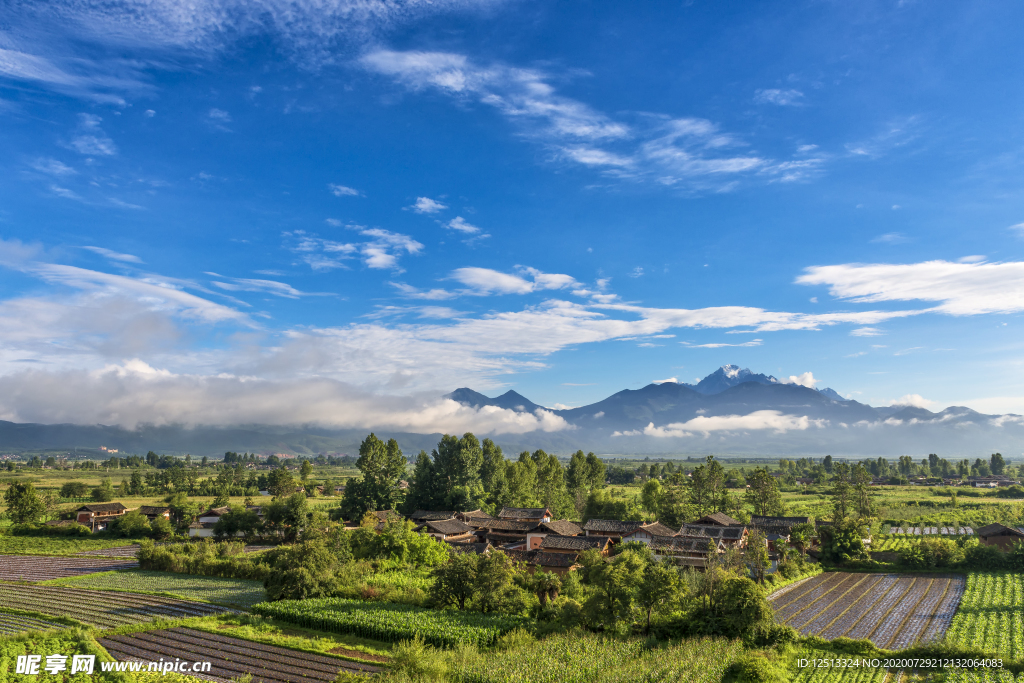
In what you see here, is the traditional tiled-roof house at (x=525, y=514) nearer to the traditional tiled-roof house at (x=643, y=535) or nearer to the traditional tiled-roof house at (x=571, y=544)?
the traditional tiled-roof house at (x=643, y=535)

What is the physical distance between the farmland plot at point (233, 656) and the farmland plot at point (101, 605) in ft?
13.5

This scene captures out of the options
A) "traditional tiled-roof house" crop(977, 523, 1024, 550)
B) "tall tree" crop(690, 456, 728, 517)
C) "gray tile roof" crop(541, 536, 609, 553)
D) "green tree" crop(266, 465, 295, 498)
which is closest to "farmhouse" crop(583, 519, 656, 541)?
"gray tile roof" crop(541, 536, 609, 553)

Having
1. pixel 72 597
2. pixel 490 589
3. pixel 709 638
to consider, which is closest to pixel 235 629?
pixel 490 589

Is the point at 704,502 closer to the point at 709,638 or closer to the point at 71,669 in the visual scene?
the point at 709,638

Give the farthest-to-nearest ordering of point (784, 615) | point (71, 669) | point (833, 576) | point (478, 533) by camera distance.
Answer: point (478, 533), point (833, 576), point (784, 615), point (71, 669)

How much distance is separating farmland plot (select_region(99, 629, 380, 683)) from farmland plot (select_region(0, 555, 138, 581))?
22.7m

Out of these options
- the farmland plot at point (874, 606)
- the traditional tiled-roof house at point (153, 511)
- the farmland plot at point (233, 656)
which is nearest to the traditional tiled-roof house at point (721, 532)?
the farmland plot at point (874, 606)

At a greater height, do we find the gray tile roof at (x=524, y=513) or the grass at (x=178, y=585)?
the gray tile roof at (x=524, y=513)

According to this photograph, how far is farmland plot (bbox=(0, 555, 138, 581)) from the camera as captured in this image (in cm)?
4025

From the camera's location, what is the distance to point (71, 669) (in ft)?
54.2

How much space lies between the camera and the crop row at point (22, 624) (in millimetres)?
26422

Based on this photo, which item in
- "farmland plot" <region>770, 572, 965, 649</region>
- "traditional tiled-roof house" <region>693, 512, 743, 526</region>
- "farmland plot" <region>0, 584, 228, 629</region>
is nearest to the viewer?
"farmland plot" <region>770, 572, 965, 649</region>

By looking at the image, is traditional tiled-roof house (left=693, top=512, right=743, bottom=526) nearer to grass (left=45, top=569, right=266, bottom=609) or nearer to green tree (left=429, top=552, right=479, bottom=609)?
green tree (left=429, top=552, right=479, bottom=609)

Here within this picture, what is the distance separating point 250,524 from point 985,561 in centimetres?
6571
